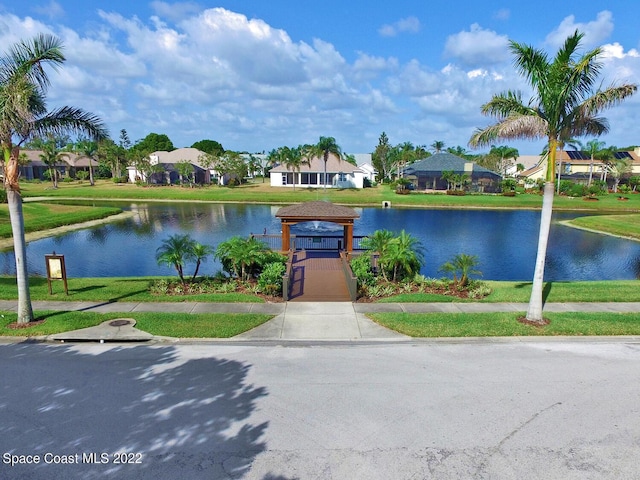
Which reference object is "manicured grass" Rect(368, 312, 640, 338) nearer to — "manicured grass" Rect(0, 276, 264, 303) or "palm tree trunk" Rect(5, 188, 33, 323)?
"manicured grass" Rect(0, 276, 264, 303)

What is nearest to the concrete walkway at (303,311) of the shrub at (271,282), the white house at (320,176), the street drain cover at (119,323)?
the street drain cover at (119,323)

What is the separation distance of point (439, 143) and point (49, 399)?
13877 cm

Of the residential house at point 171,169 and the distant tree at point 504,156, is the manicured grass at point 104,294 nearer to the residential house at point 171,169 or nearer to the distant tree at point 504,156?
the residential house at point 171,169

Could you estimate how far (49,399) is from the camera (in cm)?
813

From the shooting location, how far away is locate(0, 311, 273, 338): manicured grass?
11.5 m

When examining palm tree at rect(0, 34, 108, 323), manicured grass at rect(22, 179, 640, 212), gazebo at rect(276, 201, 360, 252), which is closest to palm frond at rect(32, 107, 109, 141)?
palm tree at rect(0, 34, 108, 323)

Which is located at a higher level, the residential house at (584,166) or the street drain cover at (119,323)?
the residential house at (584,166)

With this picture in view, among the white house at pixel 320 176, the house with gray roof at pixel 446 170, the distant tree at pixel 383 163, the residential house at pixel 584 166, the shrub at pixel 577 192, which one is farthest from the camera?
the distant tree at pixel 383 163

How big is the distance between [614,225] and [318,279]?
3601 cm

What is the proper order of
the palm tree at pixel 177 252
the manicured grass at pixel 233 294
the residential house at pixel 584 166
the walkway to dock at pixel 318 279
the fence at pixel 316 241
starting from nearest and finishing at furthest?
the manicured grass at pixel 233 294 → the walkway to dock at pixel 318 279 → the palm tree at pixel 177 252 → the fence at pixel 316 241 → the residential house at pixel 584 166

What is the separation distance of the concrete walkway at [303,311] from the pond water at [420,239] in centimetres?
773

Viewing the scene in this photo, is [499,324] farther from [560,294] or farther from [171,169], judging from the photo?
[171,169]

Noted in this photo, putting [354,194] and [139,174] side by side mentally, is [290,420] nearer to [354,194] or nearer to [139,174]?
[354,194]

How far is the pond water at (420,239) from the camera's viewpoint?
23.3m
